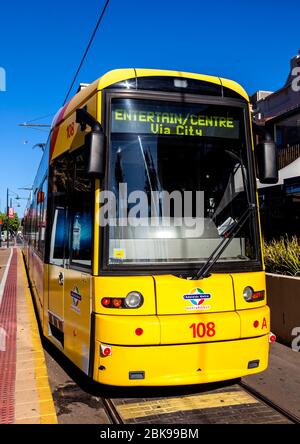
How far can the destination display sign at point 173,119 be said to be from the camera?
4676mm

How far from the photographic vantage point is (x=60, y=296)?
18.7 feet

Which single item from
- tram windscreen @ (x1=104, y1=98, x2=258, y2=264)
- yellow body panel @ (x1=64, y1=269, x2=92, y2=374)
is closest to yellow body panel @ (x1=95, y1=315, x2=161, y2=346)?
yellow body panel @ (x1=64, y1=269, x2=92, y2=374)

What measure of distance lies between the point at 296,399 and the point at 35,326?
17.1ft

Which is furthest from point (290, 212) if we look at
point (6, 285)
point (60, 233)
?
point (60, 233)

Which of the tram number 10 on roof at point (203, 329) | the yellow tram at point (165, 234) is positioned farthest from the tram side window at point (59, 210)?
the tram number 10 on roof at point (203, 329)

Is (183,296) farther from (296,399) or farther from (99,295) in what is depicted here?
(296,399)

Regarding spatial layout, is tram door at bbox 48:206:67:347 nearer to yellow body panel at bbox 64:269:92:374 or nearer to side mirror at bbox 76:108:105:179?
yellow body panel at bbox 64:269:92:374

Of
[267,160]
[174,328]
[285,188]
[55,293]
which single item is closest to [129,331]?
[174,328]

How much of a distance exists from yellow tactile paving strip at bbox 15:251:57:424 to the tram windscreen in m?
1.59

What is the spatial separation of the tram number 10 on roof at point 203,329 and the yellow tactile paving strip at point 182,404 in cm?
74

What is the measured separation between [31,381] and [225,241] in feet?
9.06

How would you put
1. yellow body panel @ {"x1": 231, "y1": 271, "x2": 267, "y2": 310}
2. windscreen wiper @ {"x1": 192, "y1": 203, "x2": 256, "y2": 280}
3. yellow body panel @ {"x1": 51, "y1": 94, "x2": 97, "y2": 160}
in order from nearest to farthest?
windscreen wiper @ {"x1": 192, "y1": 203, "x2": 256, "y2": 280} < yellow body panel @ {"x1": 231, "y1": 271, "x2": 267, "y2": 310} < yellow body panel @ {"x1": 51, "y1": 94, "x2": 97, "y2": 160}

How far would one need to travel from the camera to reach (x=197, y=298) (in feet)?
14.7

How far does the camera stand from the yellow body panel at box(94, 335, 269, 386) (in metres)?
4.26
